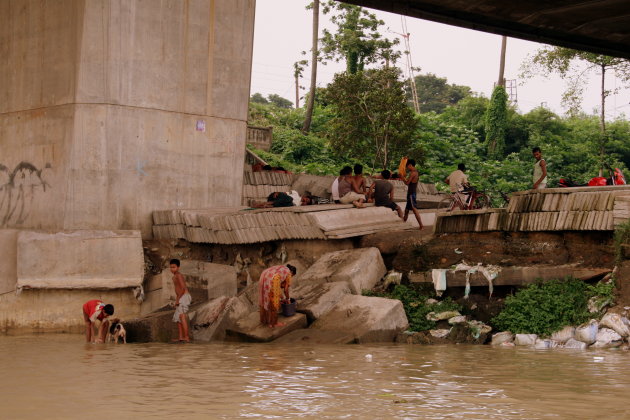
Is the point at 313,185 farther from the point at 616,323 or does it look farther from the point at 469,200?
the point at 616,323

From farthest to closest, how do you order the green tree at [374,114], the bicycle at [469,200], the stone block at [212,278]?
the green tree at [374,114]
the bicycle at [469,200]
the stone block at [212,278]

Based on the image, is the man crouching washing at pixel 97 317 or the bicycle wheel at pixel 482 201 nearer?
the man crouching washing at pixel 97 317

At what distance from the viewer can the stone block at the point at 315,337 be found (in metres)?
11.2

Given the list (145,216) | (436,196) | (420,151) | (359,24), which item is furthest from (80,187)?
(359,24)

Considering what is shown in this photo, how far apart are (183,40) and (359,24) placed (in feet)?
74.0

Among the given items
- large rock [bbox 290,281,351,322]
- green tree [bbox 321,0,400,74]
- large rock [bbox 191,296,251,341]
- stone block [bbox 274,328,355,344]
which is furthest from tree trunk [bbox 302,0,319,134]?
stone block [bbox 274,328,355,344]

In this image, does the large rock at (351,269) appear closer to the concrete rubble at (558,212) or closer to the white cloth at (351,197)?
the concrete rubble at (558,212)

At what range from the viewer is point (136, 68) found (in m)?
15.4

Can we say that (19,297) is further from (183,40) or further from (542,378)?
(542,378)

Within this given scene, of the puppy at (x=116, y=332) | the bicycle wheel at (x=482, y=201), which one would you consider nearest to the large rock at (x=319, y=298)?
the puppy at (x=116, y=332)

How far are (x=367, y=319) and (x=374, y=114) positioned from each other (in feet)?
57.3

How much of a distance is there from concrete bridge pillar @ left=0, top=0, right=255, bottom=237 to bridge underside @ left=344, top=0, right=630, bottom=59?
465 cm

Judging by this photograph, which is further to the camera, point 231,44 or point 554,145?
point 554,145

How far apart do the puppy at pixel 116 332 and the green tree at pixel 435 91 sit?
177 ft
